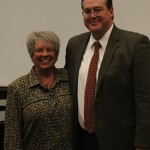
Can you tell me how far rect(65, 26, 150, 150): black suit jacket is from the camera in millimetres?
1843

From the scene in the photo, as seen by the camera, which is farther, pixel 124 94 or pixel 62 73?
pixel 62 73

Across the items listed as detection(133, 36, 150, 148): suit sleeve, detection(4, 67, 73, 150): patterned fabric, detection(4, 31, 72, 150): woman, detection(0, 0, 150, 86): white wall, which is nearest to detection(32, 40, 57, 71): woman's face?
detection(4, 31, 72, 150): woman

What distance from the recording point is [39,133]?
199cm

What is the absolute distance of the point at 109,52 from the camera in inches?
75.8

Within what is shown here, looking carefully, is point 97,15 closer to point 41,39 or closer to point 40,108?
point 41,39

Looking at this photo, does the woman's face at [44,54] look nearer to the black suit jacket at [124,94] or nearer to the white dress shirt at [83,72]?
the white dress shirt at [83,72]

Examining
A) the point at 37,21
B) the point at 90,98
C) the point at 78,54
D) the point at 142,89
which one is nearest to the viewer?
the point at 142,89

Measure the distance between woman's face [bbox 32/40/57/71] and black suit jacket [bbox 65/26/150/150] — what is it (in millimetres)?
303

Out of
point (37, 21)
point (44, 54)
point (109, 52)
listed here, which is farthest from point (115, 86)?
point (37, 21)

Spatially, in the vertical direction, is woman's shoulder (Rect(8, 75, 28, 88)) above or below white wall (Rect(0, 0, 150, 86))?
below

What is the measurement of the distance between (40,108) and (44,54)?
0.31m

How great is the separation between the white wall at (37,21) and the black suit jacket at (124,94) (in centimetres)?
68

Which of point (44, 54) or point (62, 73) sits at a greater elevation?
point (44, 54)

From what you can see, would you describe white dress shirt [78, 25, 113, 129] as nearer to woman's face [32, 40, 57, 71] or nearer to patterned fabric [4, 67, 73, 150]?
patterned fabric [4, 67, 73, 150]
